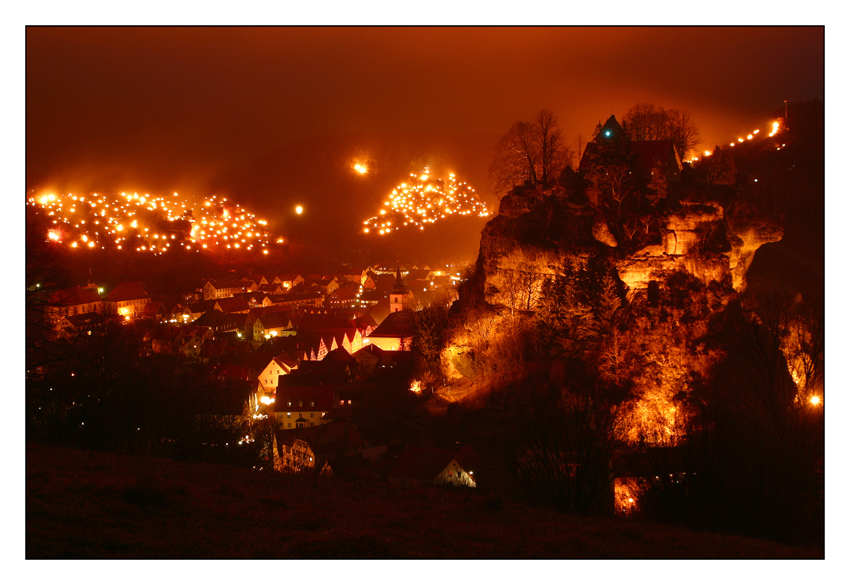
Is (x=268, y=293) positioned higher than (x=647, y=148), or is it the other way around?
(x=647, y=148)

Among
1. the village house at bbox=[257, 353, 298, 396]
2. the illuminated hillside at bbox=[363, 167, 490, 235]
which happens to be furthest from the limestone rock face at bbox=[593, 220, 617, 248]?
the illuminated hillside at bbox=[363, 167, 490, 235]

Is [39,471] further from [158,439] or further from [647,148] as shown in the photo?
[647,148]

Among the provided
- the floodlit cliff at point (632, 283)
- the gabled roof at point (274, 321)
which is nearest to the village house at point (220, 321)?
the gabled roof at point (274, 321)

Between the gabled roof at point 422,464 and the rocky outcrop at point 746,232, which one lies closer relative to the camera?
the gabled roof at point 422,464

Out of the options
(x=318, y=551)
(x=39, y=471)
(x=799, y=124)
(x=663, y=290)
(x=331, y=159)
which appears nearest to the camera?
(x=318, y=551)

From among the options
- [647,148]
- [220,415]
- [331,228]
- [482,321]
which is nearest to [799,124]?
[647,148]

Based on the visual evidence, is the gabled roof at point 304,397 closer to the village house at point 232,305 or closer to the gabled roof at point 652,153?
the gabled roof at point 652,153

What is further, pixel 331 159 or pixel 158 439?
pixel 331 159

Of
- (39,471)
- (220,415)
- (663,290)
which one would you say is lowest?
(220,415)
